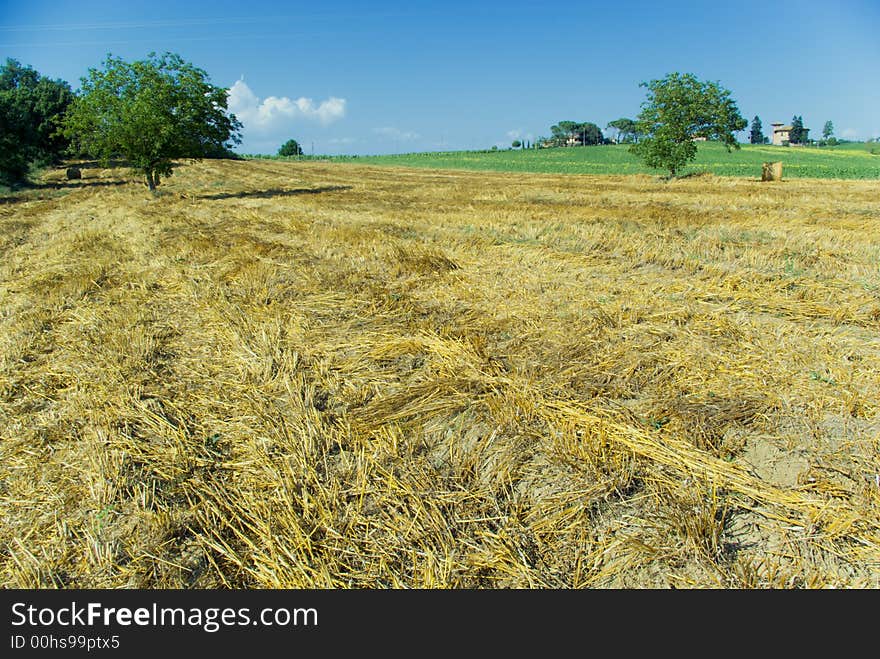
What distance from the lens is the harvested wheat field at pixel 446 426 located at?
7.30ft

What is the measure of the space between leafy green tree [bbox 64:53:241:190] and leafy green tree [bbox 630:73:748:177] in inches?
968

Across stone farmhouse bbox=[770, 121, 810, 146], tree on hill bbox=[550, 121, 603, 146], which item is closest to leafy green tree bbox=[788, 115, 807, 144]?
stone farmhouse bbox=[770, 121, 810, 146]

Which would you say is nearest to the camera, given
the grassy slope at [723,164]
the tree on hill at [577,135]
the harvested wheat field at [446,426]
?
the harvested wheat field at [446,426]

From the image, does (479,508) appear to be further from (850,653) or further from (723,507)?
(850,653)

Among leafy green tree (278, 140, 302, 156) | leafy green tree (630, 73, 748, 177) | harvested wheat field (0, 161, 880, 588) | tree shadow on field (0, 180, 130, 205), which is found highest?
leafy green tree (278, 140, 302, 156)

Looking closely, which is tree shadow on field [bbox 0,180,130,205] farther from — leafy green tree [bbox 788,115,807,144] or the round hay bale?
leafy green tree [bbox 788,115,807,144]

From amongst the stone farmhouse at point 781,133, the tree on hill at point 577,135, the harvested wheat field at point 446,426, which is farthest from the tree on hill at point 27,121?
the stone farmhouse at point 781,133

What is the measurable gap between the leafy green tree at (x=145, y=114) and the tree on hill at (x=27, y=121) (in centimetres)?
150

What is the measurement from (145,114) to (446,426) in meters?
23.0

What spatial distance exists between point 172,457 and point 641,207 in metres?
15.3

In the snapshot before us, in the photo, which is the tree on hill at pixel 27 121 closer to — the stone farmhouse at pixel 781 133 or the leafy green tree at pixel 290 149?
the leafy green tree at pixel 290 149

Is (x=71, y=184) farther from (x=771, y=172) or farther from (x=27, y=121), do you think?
(x=771, y=172)

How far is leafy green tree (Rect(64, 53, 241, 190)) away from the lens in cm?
2033

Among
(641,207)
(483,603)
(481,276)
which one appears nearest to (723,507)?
(483,603)
